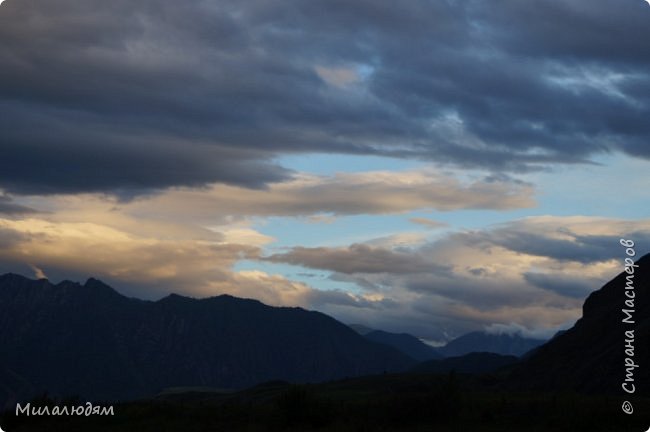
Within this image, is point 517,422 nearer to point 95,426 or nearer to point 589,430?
point 589,430

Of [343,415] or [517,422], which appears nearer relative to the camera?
[517,422]

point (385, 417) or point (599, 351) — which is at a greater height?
point (599, 351)

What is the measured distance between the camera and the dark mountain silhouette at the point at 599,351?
85.1m

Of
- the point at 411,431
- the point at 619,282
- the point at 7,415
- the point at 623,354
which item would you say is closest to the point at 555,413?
the point at 411,431

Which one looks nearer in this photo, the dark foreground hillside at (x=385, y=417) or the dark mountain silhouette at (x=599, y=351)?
the dark foreground hillside at (x=385, y=417)

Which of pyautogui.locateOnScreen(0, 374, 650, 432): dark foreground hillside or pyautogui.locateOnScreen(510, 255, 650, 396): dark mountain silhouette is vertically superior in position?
pyautogui.locateOnScreen(510, 255, 650, 396): dark mountain silhouette

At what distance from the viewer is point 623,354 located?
89.3 m

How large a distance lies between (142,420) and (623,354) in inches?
2284

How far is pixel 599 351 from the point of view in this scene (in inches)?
4067

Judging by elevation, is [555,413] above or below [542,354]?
below

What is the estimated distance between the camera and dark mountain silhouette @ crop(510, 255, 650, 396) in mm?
85125

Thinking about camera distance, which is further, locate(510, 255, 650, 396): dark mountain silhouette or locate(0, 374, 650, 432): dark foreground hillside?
locate(510, 255, 650, 396): dark mountain silhouette

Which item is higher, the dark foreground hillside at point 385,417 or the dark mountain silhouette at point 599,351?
the dark mountain silhouette at point 599,351

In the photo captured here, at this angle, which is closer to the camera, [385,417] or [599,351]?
[385,417]
